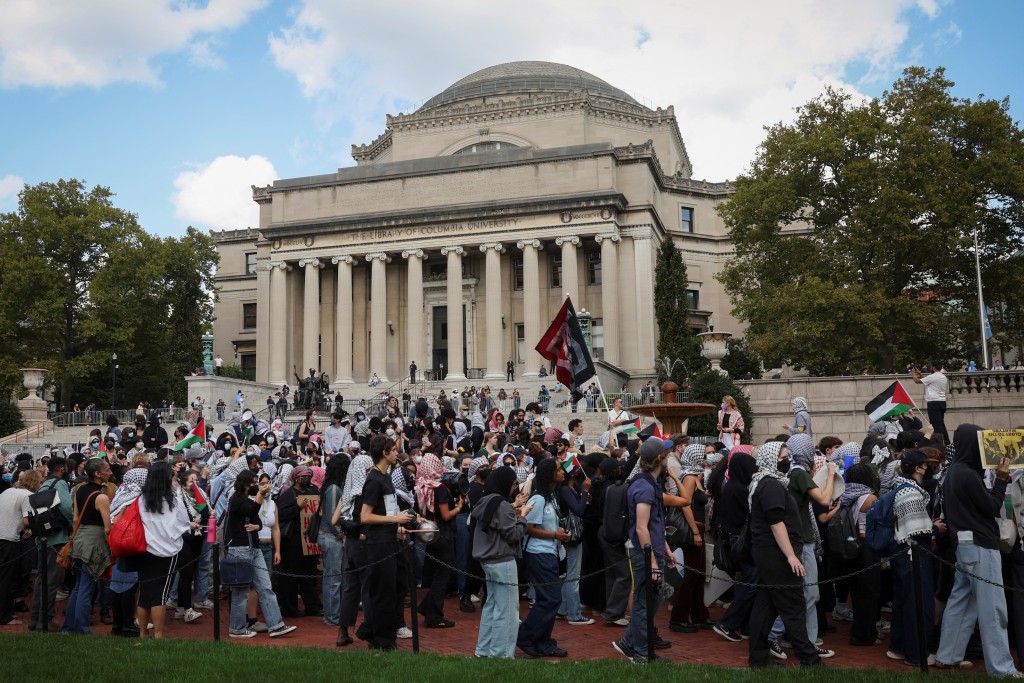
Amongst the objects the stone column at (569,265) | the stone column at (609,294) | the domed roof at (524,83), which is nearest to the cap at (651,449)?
the stone column at (569,265)

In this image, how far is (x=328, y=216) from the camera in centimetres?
5597

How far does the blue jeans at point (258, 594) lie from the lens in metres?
11.2

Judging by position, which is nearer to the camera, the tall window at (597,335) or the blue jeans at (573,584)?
the blue jeans at (573,584)

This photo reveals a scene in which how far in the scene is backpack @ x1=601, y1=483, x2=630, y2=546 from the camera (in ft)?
34.1

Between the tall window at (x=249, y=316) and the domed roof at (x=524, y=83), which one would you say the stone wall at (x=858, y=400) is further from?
the tall window at (x=249, y=316)

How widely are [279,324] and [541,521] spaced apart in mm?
47485

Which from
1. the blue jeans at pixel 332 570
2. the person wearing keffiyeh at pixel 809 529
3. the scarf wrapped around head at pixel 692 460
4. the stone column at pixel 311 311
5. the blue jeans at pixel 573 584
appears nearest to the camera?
the person wearing keffiyeh at pixel 809 529

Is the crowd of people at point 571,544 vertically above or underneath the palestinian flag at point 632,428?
underneath

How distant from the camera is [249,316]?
69500 millimetres

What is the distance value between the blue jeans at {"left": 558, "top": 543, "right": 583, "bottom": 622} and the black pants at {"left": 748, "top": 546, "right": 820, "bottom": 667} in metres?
2.87

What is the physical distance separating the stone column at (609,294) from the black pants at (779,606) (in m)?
42.0

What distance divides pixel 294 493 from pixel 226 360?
5862 centimetres

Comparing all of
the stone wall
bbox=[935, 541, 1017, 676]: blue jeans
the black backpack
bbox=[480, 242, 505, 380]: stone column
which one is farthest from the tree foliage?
bbox=[935, 541, 1017, 676]: blue jeans

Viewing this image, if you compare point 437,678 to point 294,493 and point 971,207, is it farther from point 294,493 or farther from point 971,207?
point 971,207
